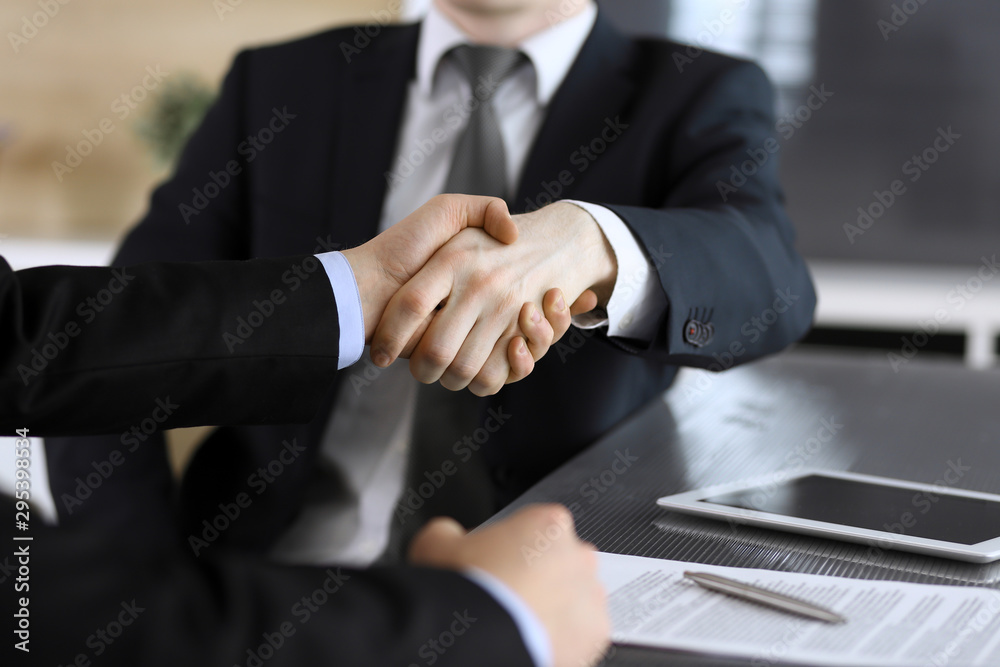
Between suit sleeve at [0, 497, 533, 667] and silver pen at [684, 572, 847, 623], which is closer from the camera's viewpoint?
suit sleeve at [0, 497, 533, 667]

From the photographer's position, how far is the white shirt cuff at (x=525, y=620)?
17.6 inches

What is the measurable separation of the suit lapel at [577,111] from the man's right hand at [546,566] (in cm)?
77

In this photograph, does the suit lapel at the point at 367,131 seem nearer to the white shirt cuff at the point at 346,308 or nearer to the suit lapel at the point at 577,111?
the suit lapel at the point at 577,111

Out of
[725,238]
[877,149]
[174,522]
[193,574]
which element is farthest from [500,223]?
[877,149]

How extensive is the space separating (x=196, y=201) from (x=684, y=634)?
1048 millimetres

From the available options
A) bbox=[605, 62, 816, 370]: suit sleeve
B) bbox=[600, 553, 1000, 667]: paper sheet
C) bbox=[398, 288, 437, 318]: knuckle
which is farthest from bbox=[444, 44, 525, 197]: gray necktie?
bbox=[600, 553, 1000, 667]: paper sheet

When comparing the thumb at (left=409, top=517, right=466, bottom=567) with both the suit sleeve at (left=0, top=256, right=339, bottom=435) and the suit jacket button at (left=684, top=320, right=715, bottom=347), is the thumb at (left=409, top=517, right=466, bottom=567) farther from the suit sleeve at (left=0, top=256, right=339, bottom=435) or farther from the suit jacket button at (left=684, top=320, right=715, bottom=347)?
the suit jacket button at (left=684, top=320, right=715, bottom=347)

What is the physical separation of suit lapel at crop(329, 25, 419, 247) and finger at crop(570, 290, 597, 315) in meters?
0.42

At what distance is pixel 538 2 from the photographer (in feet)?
4.32

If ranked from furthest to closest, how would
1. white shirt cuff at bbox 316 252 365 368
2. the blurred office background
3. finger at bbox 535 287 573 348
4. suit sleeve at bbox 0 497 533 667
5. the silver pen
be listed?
the blurred office background → finger at bbox 535 287 573 348 → white shirt cuff at bbox 316 252 365 368 → the silver pen → suit sleeve at bbox 0 497 533 667

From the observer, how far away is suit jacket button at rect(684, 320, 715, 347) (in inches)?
37.1

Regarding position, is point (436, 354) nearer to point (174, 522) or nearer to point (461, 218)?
point (461, 218)

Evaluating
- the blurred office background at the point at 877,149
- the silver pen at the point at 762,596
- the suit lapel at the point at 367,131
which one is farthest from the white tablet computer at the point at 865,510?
the blurred office background at the point at 877,149

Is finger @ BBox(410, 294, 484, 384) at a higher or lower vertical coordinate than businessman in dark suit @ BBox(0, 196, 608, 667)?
lower
